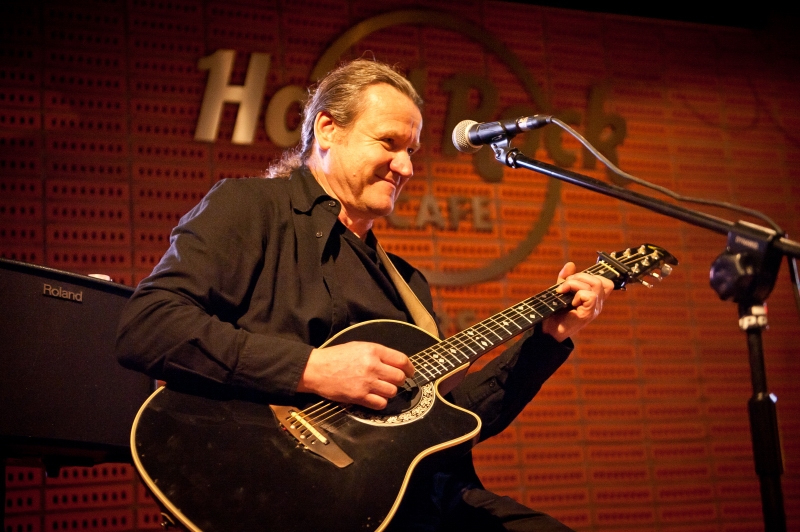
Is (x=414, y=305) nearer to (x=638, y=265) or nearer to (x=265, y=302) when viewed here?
(x=265, y=302)

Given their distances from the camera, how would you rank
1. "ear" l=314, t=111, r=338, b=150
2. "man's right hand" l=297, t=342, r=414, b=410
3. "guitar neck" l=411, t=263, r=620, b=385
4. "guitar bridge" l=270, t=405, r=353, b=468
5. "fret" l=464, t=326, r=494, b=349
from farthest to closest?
1. "ear" l=314, t=111, r=338, b=150
2. "fret" l=464, t=326, r=494, b=349
3. "guitar neck" l=411, t=263, r=620, b=385
4. "man's right hand" l=297, t=342, r=414, b=410
5. "guitar bridge" l=270, t=405, r=353, b=468

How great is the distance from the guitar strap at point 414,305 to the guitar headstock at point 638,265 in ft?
2.05

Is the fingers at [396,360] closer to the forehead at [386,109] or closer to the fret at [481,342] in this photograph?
the fret at [481,342]

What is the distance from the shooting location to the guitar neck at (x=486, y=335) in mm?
1881

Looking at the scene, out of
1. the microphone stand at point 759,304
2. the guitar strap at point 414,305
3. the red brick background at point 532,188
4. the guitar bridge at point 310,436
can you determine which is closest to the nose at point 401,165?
the guitar strap at point 414,305

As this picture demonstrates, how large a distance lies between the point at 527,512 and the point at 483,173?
257 centimetres

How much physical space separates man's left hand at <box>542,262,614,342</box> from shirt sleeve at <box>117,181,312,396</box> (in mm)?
921

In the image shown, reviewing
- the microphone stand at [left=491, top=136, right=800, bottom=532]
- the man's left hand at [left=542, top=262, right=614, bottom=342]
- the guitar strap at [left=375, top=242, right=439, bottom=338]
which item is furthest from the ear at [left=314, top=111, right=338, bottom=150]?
the microphone stand at [left=491, top=136, right=800, bottom=532]

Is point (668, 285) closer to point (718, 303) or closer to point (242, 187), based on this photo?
point (718, 303)

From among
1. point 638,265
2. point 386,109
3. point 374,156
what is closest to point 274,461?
point 374,156

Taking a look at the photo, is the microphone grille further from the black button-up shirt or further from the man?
the black button-up shirt

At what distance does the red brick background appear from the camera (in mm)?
3398

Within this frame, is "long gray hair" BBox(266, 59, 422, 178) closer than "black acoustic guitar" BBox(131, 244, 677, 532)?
No

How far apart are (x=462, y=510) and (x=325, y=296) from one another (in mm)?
784
